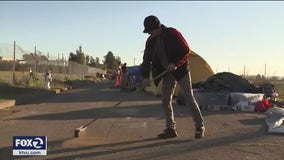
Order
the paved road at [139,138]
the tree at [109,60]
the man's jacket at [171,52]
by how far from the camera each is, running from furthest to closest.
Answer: the tree at [109,60] → the man's jacket at [171,52] → the paved road at [139,138]

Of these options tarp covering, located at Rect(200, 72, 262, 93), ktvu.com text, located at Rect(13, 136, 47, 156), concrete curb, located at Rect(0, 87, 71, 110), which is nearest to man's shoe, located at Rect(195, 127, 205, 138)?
ktvu.com text, located at Rect(13, 136, 47, 156)

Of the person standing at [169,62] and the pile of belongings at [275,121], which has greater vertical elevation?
the person standing at [169,62]

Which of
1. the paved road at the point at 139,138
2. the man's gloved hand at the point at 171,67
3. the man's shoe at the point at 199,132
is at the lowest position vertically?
the paved road at the point at 139,138

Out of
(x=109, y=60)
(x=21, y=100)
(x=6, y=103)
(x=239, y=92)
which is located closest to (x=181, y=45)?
(x=239, y=92)

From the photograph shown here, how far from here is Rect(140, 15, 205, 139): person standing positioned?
8.45 meters

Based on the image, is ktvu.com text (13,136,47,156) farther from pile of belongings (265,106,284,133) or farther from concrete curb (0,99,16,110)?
concrete curb (0,99,16,110)

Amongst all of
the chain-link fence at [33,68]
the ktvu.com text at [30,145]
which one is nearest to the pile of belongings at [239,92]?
the ktvu.com text at [30,145]

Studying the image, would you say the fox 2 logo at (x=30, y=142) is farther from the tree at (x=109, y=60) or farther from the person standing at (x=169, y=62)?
the tree at (x=109, y=60)

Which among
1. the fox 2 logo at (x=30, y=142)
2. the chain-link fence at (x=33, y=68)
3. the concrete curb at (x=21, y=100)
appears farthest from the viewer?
the chain-link fence at (x=33, y=68)

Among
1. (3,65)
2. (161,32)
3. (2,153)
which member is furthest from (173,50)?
(3,65)

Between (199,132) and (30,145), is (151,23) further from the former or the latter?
(30,145)

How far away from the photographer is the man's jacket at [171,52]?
8445mm

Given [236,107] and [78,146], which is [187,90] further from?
[236,107]

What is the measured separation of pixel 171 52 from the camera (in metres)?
8.45
